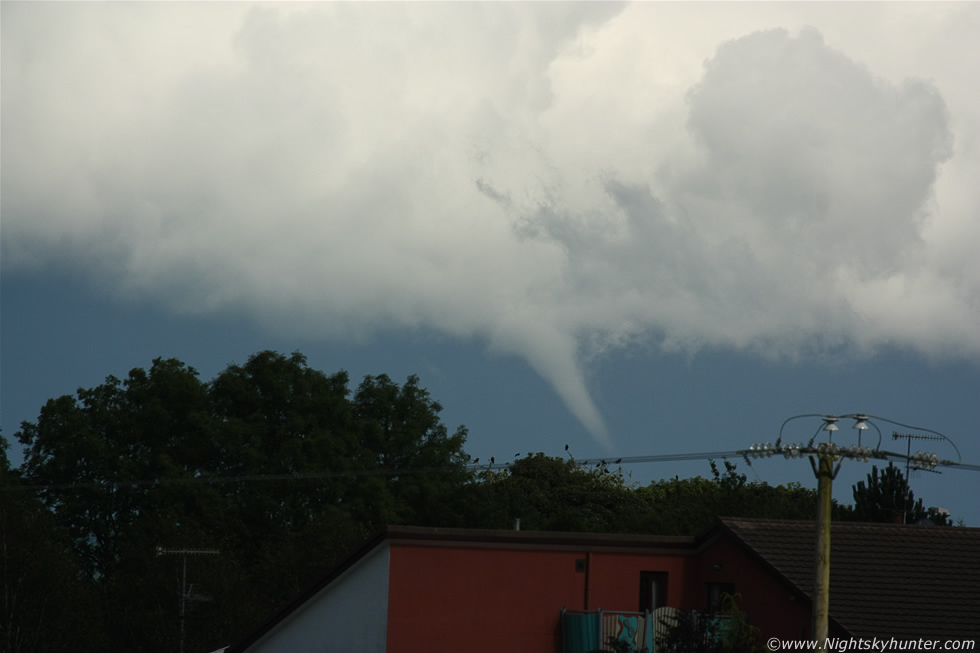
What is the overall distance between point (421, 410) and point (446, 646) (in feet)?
149

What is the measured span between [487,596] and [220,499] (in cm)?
3941

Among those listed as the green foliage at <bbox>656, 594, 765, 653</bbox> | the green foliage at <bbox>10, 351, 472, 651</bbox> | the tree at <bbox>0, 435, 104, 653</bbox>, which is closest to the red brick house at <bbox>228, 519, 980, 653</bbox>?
the green foliage at <bbox>656, 594, 765, 653</bbox>

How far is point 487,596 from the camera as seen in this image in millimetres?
33062

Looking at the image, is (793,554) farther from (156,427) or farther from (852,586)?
(156,427)

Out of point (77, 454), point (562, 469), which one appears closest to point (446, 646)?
point (77, 454)

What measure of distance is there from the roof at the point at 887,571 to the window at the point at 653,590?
2.57m

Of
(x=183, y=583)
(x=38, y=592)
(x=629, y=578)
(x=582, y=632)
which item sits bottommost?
(x=38, y=592)

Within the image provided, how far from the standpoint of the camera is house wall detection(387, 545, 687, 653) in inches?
1284

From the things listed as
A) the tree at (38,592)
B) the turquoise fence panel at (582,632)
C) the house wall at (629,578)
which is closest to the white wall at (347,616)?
the turquoise fence panel at (582,632)

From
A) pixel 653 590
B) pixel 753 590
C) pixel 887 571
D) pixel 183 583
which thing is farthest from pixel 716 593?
pixel 183 583

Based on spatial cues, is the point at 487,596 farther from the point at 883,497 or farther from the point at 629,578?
the point at 883,497

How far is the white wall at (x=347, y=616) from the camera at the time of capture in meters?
32.8

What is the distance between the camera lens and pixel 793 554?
108 ft

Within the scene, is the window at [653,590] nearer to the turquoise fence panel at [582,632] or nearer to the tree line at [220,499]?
the turquoise fence panel at [582,632]
